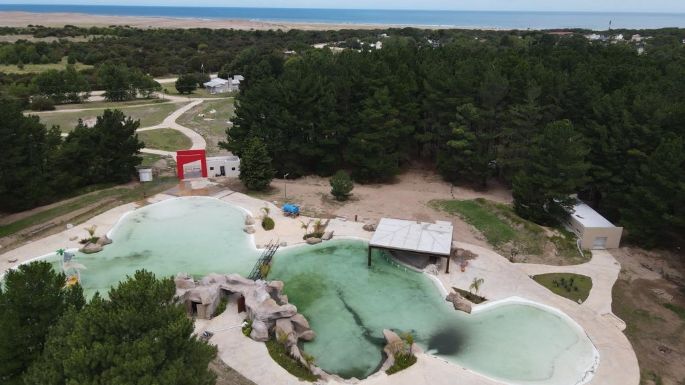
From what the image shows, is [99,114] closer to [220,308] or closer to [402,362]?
[220,308]

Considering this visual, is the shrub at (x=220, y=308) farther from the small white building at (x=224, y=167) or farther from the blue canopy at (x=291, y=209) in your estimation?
the small white building at (x=224, y=167)

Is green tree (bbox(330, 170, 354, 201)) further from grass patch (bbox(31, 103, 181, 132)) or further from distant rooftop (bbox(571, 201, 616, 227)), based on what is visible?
grass patch (bbox(31, 103, 181, 132))

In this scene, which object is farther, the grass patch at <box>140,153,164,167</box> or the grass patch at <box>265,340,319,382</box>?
the grass patch at <box>140,153,164,167</box>

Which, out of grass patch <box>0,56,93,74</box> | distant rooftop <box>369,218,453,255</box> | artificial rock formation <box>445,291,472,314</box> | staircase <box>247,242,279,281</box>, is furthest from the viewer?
grass patch <box>0,56,93,74</box>

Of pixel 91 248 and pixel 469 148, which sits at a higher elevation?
pixel 469 148

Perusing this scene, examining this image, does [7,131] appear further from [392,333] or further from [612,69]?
[612,69]

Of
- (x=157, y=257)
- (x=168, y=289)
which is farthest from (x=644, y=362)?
(x=157, y=257)

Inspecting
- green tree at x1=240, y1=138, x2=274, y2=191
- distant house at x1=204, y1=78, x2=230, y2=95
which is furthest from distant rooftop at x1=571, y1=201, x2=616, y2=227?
distant house at x1=204, y1=78, x2=230, y2=95

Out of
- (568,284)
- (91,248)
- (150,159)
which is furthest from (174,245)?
(568,284)
